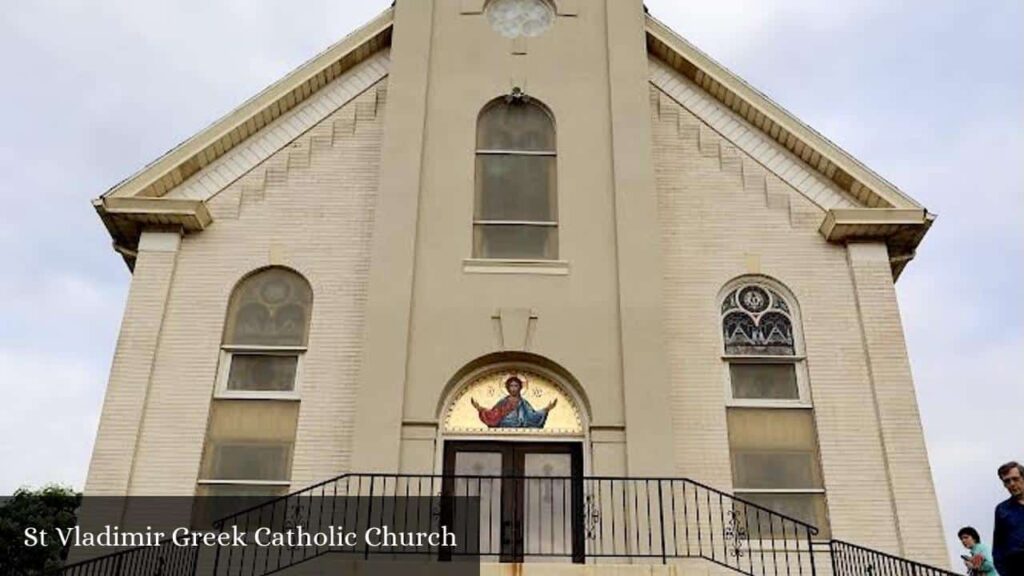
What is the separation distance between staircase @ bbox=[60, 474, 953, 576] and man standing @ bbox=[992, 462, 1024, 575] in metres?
3.82

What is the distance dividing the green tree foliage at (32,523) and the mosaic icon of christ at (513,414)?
62.2 ft

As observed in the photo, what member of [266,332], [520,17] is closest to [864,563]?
[266,332]

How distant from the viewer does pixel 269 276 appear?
14.8 m

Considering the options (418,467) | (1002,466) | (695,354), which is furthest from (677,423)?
(1002,466)

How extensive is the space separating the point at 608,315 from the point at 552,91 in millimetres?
4035

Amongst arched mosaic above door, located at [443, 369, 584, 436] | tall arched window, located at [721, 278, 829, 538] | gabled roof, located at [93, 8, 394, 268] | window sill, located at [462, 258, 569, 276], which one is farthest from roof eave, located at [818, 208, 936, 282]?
gabled roof, located at [93, 8, 394, 268]

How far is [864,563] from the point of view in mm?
12203

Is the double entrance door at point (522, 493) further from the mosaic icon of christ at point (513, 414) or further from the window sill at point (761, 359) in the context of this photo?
the window sill at point (761, 359)

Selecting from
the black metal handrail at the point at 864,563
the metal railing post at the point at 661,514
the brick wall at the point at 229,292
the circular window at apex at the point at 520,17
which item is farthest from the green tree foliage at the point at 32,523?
the black metal handrail at the point at 864,563

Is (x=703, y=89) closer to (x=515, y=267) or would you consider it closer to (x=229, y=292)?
(x=515, y=267)

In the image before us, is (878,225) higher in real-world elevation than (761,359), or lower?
higher

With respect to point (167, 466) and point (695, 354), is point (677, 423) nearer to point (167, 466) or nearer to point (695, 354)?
point (695, 354)

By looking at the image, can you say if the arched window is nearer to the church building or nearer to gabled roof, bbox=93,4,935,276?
the church building

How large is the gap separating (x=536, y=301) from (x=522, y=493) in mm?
2666
